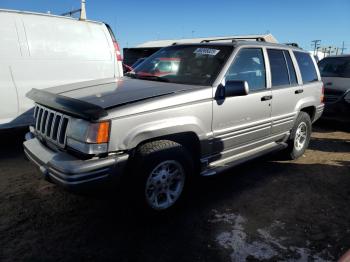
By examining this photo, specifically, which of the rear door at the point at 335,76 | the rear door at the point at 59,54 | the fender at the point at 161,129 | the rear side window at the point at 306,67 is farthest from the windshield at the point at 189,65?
the rear door at the point at 335,76

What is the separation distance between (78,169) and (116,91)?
Answer: 99cm

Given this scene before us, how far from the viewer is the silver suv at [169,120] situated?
2.79 meters

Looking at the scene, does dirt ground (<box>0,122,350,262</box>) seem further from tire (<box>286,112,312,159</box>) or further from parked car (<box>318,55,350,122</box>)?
parked car (<box>318,55,350,122</box>)

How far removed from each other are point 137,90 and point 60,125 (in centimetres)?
82

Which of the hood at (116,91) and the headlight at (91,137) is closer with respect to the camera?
the headlight at (91,137)

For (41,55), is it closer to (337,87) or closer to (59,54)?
(59,54)

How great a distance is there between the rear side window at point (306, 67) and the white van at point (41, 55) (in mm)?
3185

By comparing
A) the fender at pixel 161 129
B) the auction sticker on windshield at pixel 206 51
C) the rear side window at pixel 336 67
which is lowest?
the fender at pixel 161 129

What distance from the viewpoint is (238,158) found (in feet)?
13.4

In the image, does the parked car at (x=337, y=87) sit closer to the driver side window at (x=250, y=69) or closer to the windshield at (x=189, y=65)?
the driver side window at (x=250, y=69)

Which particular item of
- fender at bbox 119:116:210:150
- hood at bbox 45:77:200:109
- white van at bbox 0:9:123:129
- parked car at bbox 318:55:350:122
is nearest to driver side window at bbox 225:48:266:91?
hood at bbox 45:77:200:109

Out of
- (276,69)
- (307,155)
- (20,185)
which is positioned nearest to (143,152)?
(20,185)

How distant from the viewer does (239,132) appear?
3951 mm

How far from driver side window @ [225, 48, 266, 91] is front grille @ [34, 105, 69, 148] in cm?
184
